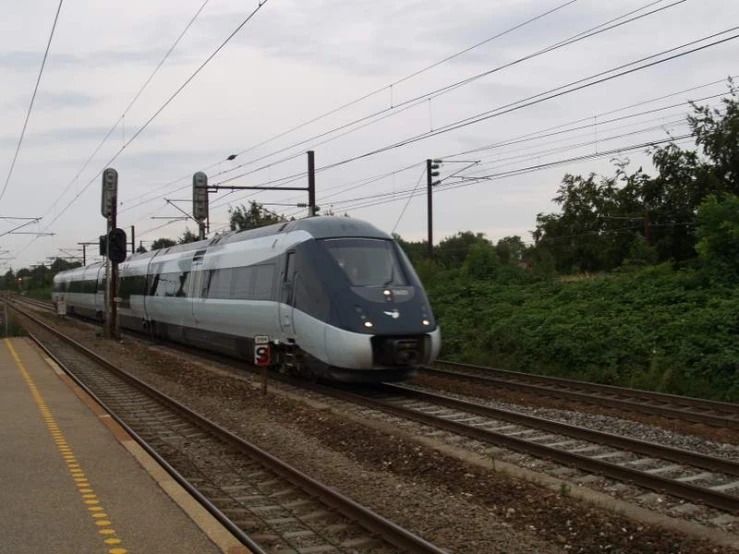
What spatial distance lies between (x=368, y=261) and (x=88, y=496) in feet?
27.3

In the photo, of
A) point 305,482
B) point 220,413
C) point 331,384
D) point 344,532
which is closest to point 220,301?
point 331,384

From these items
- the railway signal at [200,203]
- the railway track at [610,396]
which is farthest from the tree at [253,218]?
the railway track at [610,396]

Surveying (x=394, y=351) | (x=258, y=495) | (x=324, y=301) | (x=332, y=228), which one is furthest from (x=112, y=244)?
(x=258, y=495)

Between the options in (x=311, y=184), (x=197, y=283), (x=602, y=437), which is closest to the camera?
(x=602, y=437)

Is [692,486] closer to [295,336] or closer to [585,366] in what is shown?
[295,336]

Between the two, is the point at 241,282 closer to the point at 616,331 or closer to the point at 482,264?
the point at 616,331

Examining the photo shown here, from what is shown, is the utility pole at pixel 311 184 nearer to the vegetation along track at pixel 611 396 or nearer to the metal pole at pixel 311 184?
the metal pole at pixel 311 184

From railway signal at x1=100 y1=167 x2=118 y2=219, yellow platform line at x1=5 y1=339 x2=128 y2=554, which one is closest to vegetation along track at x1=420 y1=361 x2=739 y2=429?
yellow platform line at x1=5 y1=339 x2=128 y2=554

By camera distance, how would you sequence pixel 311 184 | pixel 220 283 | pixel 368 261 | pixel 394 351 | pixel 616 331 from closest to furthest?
pixel 394 351
pixel 368 261
pixel 616 331
pixel 220 283
pixel 311 184

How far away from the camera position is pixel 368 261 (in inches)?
564

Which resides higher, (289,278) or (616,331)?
(289,278)

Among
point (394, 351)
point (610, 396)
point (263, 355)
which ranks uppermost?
point (394, 351)

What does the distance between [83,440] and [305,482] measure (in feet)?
10.1

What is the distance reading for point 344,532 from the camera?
6477 mm
